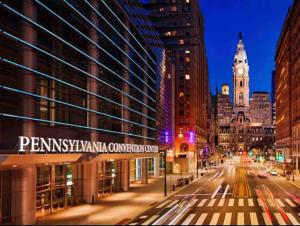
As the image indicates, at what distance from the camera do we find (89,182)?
51.0 metres

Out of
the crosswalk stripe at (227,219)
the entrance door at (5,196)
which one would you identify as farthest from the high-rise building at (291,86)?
the entrance door at (5,196)

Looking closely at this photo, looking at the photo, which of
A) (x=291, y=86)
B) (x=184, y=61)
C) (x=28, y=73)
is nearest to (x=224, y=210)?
(x=28, y=73)

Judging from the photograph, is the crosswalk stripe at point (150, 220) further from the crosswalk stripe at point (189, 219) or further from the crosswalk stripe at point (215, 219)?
the crosswalk stripe at point (215, 219)

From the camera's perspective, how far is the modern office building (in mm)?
35469

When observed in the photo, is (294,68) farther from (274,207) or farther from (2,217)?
(2,217)

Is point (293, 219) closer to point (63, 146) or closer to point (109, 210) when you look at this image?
point (109, 210)

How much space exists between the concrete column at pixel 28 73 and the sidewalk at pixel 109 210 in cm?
769

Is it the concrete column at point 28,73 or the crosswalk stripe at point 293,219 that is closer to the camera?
the concrete column at point 28,73

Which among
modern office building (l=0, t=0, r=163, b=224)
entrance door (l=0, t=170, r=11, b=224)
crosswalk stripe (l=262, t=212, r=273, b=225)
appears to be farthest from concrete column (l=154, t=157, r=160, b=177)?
entrance door (l=0, t=170, r=11, b=224)

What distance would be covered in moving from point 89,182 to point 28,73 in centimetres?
1795

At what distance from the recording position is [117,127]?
63.9m

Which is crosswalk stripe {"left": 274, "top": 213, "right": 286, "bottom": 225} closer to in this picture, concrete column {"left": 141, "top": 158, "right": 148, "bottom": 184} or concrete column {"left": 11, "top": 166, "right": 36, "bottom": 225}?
concrete column {"left": 11, "top": 166, "right": 36, "bottom": 225}

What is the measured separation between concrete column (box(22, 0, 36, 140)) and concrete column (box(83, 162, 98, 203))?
598 inches

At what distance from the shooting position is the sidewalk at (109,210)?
38938 millimetres
